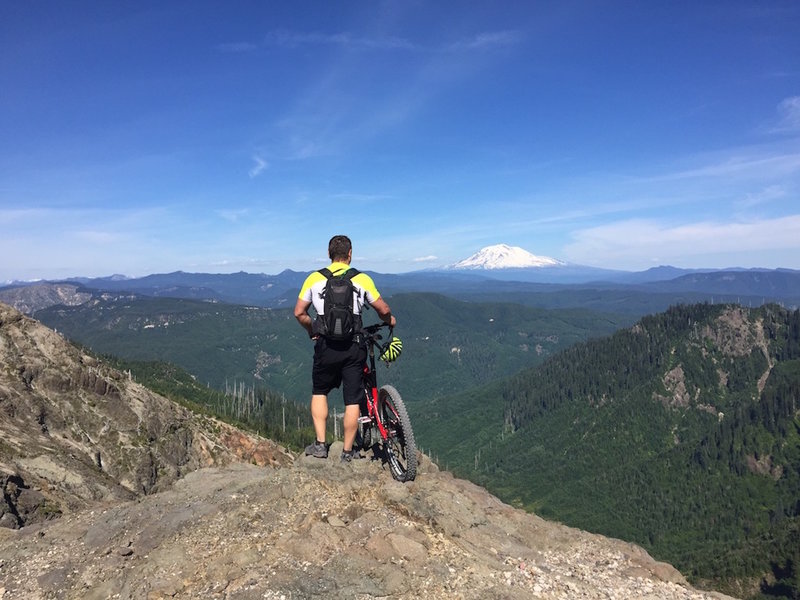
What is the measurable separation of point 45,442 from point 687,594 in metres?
49.4

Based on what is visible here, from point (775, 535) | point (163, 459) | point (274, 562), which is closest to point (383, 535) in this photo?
point (274, 562)

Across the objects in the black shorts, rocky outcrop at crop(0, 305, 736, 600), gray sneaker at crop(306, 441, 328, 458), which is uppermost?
the black shorts

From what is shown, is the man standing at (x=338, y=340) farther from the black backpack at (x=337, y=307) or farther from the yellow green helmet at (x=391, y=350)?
the yellow green helmet at (x=391, y=350)

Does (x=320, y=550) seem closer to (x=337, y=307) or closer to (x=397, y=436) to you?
(x=397, y=436)

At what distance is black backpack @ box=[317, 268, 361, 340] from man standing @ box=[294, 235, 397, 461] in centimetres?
6

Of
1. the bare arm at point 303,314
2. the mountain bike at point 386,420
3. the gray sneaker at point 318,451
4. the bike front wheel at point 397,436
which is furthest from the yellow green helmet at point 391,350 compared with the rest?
the gray sneaker at point 318,451

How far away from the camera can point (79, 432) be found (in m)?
51.7

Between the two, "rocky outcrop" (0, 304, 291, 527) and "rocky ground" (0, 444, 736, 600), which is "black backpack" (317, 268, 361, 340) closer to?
"rocky ground" (0, 444, 736, 600)

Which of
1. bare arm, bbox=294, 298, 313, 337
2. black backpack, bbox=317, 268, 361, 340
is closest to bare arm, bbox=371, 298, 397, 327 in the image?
black backpack, bbox=317, 268, 361, 340

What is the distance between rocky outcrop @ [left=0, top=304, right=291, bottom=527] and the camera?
3356 cm

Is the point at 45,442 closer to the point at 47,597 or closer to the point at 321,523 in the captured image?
the point at 47,597

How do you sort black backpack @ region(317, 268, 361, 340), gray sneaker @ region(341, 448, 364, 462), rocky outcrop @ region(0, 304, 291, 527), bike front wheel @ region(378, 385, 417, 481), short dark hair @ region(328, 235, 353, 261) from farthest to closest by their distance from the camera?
rocky outcrop @ region(0, 304, 291, 527) < gray sneaker @ region(341, 448, 364, 462) < bike front wheel @ region(378, 385, 417, 481) < short dark hair @ region(328, 235, 353, 261) < black backpack @ region(317, 268, 361, 340)

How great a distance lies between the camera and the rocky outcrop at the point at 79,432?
3356 centimetres

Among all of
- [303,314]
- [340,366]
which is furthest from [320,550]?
[303,314]
